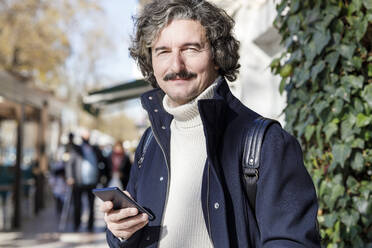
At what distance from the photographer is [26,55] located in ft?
61.1

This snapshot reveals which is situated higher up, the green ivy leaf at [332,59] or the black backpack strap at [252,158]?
the green ivy leaf at [332,59]

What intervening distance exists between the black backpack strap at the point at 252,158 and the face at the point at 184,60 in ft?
1.00

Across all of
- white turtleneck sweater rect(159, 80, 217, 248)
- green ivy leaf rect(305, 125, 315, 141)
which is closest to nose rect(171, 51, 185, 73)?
white turtleneck sweater rect(159, 80, 217, 248)

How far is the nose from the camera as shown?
178 centimetres

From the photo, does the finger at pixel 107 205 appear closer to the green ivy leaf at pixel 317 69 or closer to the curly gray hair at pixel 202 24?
the curly gray hair at pixel 202 24

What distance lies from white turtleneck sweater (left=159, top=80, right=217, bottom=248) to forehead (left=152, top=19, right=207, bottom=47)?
0.17m

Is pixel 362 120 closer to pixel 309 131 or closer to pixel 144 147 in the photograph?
pixel 309 131

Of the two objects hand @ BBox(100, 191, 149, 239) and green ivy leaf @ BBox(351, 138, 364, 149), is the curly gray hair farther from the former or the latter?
green ivy leaf @ BBox(351, 138, 364, 149)

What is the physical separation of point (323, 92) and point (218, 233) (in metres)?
1.67

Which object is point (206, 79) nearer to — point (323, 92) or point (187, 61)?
point (187, 61)

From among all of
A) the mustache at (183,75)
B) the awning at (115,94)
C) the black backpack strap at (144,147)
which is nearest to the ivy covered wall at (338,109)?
the black backpack strap at (144,147)

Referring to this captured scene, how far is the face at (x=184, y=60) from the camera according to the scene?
179 centimetres

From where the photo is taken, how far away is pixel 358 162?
279cm

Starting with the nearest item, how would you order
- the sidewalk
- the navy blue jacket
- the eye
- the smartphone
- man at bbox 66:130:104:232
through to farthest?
the navy blue jacket < the smartphone < the eye < the sidewalk < man at bbox 66:130:104:232
